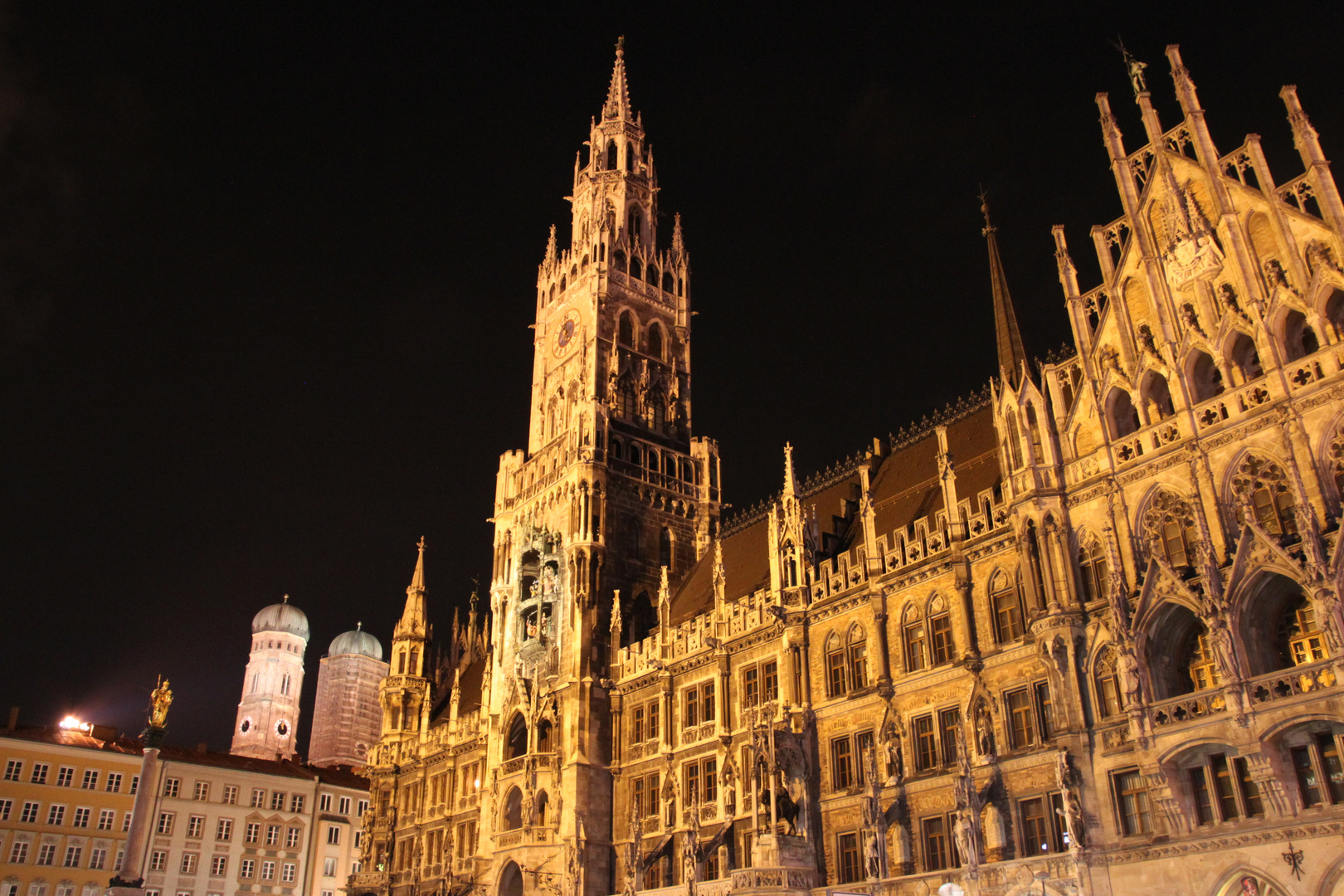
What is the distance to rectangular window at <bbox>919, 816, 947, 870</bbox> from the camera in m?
30.8

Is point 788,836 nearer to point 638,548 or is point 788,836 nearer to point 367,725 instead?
point 638,548

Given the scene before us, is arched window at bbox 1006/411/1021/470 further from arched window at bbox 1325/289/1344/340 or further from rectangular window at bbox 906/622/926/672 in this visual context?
arched window at bbox 1325/289/1344/340

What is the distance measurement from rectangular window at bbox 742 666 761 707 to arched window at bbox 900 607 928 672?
741 cm

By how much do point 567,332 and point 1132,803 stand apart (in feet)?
132

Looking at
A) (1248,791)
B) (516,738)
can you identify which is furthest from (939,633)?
(516,738)

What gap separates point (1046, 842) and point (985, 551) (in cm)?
843

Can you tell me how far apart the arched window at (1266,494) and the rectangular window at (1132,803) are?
269 inches

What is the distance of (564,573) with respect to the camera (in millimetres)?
50062

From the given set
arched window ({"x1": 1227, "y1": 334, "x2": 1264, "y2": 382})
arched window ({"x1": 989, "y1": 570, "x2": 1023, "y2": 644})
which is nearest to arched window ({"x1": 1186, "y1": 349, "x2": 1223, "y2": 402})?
arched window ({"x1": 1227, "y1": 334, "x2": 1264, "y2": 382})

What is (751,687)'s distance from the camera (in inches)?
1591

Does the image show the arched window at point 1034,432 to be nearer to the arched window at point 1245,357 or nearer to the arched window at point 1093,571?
→ the arched window at point 1093,571

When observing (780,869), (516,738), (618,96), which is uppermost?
(618,96)

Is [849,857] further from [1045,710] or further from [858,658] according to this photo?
[1045,710]

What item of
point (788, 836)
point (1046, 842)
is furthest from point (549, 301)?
point (1046, 842)
